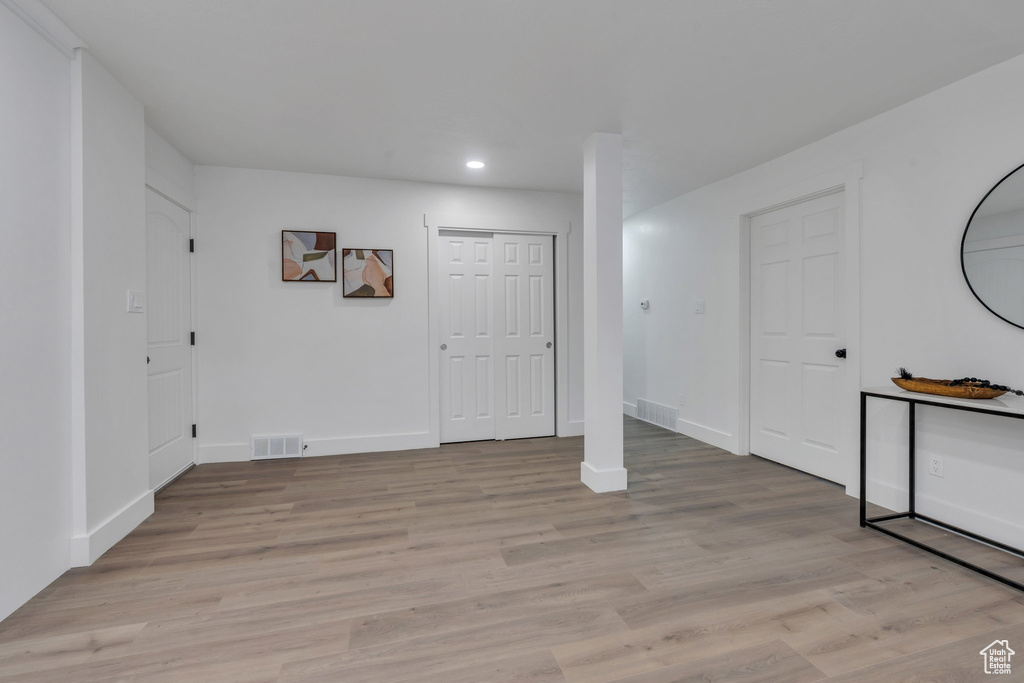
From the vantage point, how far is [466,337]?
4.61m

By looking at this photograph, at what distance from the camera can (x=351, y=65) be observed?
2414 millimetres

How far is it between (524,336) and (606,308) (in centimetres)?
162

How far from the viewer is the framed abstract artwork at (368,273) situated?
4215mm

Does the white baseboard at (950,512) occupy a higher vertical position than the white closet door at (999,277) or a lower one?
lower

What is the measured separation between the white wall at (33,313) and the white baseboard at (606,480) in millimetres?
2804

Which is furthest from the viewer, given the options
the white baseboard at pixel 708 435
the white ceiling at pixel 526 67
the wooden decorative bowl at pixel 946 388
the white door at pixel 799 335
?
the white baseboard at pixel 708 435

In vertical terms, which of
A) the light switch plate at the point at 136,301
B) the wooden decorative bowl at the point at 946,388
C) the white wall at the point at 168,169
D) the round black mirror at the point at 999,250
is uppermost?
the white wall at the point at 168,169

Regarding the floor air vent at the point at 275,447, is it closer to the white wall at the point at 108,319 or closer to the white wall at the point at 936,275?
the white wall at the point at 108,319

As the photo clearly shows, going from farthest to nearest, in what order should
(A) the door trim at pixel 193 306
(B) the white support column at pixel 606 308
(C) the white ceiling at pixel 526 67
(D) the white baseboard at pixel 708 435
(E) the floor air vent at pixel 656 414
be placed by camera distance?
(E) the floor air vent at pixel 656 414
(D) the white baseboard at pixel 708 435
(A) the door trim at pixel 193 306
(B) the white support column at pixel 606 308
(C) the white ceiling at pixel 526 67

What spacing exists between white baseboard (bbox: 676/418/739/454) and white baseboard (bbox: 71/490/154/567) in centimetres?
426

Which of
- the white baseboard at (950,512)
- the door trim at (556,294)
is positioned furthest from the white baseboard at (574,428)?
the white baseboard at (950,512)

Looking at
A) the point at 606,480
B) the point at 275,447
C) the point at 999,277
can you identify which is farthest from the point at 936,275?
the point at 275,447

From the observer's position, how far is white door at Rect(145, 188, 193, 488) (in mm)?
3260

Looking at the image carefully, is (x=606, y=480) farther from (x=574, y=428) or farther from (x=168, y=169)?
(x=168, y=169)
